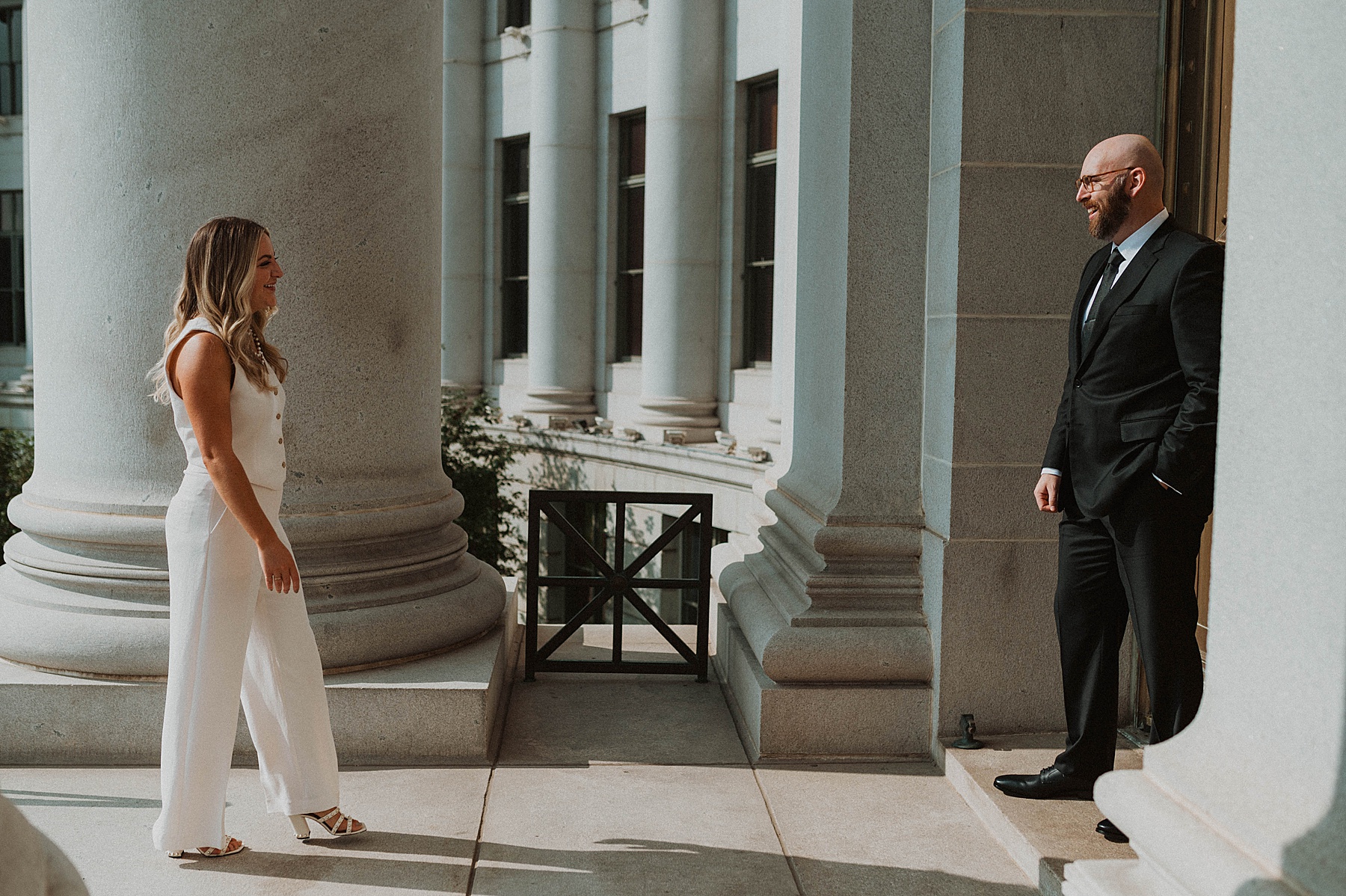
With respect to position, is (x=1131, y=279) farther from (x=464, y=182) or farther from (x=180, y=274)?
(x=464, y=182)

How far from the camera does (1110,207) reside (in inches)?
182

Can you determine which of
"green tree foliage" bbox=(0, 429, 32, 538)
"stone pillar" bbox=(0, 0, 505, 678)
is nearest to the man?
"stone pillar" bbox=(0, 0, 505, 678)

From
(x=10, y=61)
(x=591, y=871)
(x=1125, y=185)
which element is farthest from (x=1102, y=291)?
(x=10, y=61)

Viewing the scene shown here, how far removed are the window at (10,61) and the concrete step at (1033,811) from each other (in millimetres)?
27795

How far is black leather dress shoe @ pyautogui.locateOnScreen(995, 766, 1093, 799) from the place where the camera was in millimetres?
5148

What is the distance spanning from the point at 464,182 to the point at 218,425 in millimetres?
19289

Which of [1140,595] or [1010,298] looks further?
[1010,298]

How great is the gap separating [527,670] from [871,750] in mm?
2305

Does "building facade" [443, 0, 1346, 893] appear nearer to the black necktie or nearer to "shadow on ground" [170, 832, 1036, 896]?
the black necktie

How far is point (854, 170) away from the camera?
6297mm

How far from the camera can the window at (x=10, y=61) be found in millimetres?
27500

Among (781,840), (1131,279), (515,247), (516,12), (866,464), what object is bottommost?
(781,840)

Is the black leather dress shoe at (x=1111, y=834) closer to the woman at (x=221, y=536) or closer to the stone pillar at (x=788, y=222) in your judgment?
the woman at (x=221, y=536)

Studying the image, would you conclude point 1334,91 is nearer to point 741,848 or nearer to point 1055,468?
point 1055,468
